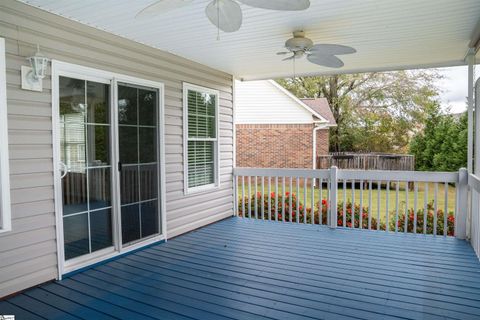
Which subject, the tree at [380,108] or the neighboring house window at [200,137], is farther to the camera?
the tree at [380,108]

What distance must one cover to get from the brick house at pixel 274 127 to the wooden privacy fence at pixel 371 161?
59cm

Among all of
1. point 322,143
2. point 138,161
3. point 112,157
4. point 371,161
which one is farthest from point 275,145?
point 112,157

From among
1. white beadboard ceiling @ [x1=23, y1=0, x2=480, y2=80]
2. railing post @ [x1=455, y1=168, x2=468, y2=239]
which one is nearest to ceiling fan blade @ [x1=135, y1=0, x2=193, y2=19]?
white beadboard ceiling @ [x1=23, y1=0, x2=480, y2=80]

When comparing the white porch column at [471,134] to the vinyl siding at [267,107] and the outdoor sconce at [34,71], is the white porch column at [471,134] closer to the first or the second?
the outdoor sconce at [34,71]

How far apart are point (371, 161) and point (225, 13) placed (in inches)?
461

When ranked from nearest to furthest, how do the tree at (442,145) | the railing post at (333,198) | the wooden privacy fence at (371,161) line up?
1. the railing post at (333,198)
2. the tree at (442,145)
3. the wooden privacy fence at (371,161)

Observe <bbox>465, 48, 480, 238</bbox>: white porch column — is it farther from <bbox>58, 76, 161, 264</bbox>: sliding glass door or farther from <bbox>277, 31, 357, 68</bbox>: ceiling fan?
<bbox>58, 76, 161, 264</bbox>: sliding glass door

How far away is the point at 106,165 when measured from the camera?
3.98 metres

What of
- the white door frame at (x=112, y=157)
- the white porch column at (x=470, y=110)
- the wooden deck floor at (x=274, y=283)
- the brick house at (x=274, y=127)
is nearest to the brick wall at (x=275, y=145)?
the brick house at (x=274, y=127)

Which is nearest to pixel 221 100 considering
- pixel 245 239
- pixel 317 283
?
pixel 245 239

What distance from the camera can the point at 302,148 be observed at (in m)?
13.3

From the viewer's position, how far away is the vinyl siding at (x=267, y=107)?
13.2 meters

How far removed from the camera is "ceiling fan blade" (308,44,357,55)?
3.44 meters

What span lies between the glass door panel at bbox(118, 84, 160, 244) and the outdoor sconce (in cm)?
101
